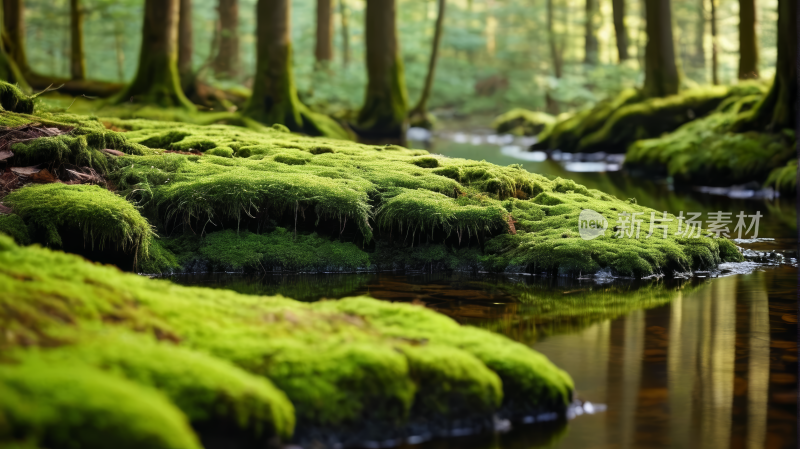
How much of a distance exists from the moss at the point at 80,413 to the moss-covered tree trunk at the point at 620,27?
27.9 meters

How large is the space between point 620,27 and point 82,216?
26.0m

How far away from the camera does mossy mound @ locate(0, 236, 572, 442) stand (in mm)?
3029

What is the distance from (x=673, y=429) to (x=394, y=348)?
144 cm

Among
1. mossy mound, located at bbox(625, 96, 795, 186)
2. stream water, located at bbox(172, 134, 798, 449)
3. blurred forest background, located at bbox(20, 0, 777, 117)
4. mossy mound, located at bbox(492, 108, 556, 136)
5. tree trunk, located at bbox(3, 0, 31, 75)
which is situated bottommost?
stream water, located at bbox(172, 134, 798, 449)

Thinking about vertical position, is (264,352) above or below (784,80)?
below

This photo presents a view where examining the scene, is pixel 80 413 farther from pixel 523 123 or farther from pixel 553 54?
Result: pixel 553 54

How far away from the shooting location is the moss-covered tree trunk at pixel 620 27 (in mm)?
27938

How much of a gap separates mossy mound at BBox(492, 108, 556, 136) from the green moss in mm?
26188

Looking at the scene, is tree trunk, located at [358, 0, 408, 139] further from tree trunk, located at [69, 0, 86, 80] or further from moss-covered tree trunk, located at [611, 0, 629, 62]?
moss-covered tree trunk, located at [611, 0, 629, 62]

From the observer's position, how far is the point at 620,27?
29.0m

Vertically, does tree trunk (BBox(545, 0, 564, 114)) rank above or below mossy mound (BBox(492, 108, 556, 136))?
above

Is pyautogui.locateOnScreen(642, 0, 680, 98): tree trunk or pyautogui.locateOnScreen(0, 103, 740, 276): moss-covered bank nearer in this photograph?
pyautogui.locateOnScreen(0, 103, 740, 276): moss-covered bank

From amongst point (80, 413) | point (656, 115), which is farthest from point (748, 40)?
point (80, 413)
